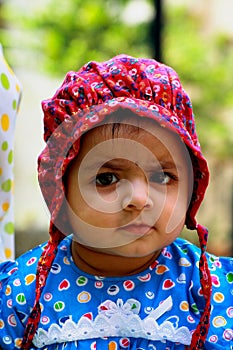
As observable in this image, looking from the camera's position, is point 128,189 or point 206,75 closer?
point 128,189

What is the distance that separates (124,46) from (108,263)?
3.74 metres

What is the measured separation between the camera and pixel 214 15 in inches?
207

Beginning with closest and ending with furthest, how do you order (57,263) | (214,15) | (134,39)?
(57,263) → (134,39) → (214,15)

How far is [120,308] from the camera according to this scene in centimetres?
111

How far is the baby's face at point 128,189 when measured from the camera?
3.38 feet

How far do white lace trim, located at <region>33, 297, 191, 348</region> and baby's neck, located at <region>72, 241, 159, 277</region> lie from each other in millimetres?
56

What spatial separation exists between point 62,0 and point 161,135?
12.9 feet

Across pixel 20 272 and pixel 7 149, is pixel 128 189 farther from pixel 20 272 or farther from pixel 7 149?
pixel 7 149

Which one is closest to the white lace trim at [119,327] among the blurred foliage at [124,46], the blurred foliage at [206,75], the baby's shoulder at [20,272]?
the baby's shoulder at [20,272]

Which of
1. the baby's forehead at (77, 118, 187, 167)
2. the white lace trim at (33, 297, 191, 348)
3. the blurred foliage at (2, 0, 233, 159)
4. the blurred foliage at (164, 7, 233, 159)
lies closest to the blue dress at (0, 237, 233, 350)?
the white lace trim at (33, 297, 191, 348)

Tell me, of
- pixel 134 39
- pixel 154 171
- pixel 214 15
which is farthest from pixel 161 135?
pixel 214 15

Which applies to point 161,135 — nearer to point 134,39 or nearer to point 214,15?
point 134,39

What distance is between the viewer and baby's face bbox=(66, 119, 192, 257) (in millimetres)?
1030

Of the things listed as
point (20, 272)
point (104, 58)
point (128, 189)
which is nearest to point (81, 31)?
point (104, 58)
